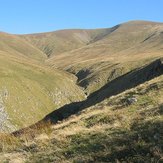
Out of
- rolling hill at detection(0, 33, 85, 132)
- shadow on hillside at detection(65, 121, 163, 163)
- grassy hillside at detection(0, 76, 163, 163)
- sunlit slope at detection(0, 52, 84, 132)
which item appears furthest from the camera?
sunlit slope at detection(0, 52, 84, 132)

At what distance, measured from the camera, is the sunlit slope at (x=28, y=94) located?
78.3 m

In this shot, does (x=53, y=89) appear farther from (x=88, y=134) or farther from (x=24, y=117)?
(x=88, y=134)

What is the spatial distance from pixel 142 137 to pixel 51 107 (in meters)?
79.2

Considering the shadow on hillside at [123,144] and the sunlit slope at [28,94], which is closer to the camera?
the shadow on hillside at [123,144]

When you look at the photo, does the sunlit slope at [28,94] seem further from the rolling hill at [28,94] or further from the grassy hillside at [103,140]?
the grassy hillside at [103,140]

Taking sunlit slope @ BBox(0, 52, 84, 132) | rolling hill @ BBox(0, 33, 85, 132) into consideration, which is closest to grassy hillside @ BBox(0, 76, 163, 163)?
rolling hill @ BBox(0, 33, 85, 132)

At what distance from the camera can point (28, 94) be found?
9312 centimetres

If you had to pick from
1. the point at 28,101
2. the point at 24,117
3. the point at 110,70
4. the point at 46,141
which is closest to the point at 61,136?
the point at 46,141

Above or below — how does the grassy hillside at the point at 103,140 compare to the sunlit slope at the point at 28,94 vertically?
above

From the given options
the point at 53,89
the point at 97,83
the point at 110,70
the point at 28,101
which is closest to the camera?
the point at 28,101

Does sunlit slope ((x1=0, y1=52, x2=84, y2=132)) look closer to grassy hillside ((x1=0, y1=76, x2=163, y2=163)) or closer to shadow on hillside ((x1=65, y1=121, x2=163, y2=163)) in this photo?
grassy hillside ((x1=0, y1=76, x2=163, y2=163))

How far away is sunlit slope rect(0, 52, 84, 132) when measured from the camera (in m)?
78.3

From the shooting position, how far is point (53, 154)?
640 inches

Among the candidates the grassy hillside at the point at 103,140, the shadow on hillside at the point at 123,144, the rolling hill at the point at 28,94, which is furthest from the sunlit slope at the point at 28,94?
the shadow on hillside at the point at 123,144
